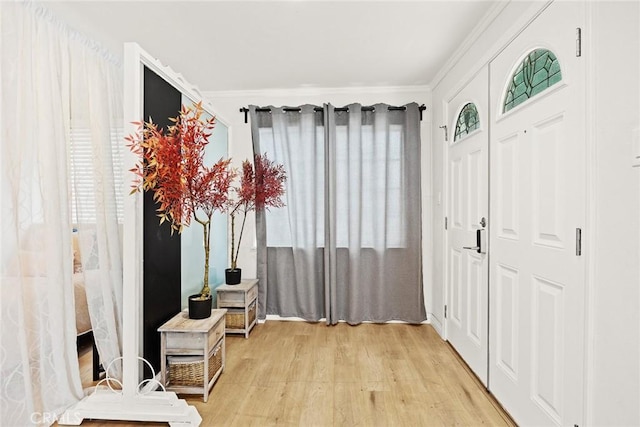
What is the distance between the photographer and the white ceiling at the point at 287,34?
90.0 inches

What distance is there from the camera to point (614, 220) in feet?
4.35

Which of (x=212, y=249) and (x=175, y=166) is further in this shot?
(x=212, y=249)

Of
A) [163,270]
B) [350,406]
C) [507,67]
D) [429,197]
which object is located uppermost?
[507,67]

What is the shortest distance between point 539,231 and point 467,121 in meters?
1.36

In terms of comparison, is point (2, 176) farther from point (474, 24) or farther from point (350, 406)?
point (474, 24)

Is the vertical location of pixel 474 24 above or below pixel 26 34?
above

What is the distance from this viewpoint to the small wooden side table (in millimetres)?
2217

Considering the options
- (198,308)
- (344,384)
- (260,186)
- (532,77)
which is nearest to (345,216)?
(260,186)

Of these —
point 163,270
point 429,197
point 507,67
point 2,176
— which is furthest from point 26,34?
point 429,197

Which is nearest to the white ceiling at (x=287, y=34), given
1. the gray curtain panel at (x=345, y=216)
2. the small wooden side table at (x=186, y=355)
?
the gray curtain panel at (x=345, y=216)

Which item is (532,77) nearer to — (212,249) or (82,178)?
(82,178)

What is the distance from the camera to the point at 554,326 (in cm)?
167

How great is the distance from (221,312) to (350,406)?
1.11 metres

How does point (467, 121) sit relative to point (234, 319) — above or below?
above
